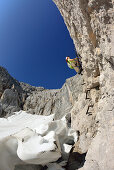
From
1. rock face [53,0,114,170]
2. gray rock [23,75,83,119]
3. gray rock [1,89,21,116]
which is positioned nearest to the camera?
rock face [53,0,114,170]

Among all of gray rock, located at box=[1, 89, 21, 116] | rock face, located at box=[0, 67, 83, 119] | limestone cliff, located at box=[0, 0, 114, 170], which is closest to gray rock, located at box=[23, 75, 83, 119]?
rock face, located at box=[0, 67, 83, 119]

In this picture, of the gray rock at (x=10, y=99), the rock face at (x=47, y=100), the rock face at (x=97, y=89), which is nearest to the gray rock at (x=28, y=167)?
the rock face at (x=97, y=89)

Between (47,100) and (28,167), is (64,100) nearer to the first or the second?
(47,100)

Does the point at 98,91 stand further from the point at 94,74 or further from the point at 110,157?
the point at 110,157

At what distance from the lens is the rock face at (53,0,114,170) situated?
3.15m

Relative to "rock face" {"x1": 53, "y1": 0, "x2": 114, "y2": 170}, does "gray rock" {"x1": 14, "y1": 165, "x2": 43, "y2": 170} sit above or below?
below

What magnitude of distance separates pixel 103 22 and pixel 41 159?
14.6 ft

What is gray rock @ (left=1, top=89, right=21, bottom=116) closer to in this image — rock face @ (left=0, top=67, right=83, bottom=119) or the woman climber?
rock face @ (left=0, top=67, right=83, bottom=119)

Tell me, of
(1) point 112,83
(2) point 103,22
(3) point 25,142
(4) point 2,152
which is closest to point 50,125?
(3) point 25,142

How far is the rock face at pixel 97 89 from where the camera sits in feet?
10.3

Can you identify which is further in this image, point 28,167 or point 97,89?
point 97,89

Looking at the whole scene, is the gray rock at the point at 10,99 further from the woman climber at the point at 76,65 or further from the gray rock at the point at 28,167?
the gray rock at the point at 28,167

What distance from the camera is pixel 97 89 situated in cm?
571

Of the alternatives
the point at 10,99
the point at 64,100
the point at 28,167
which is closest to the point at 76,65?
the point at 64,100
